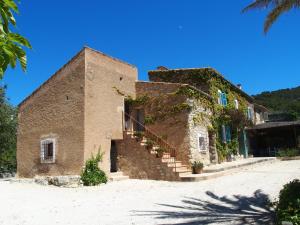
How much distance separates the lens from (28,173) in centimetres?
1888

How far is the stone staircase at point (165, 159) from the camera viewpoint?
16203mm

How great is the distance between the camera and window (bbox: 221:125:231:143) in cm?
2256

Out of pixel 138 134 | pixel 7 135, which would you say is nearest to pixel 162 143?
pixel 138 134

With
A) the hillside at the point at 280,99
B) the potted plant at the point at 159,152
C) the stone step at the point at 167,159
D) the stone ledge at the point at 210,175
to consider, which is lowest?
the stone ledge at the point at 210,175

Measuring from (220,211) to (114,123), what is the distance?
10323 millimetres

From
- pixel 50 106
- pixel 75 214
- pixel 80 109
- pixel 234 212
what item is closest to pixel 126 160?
pixel 80 109

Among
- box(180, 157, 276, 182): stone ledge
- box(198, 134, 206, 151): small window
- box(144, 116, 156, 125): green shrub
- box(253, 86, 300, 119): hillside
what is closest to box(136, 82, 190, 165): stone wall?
box(144, 116, 156, 125): green shrub

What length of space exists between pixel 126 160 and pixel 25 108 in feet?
23.0

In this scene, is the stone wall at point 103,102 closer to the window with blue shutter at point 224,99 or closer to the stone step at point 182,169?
the stone step at point 182,169

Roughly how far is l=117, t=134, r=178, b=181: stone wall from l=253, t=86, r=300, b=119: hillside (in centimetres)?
3644

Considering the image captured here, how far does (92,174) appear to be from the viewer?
52.7ft

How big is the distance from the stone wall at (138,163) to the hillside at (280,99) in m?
36.4

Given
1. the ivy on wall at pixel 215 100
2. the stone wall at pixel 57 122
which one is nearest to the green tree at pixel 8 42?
the stone wall at pixel 57 122

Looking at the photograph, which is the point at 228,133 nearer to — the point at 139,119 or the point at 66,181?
the point at 139,119
